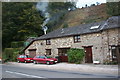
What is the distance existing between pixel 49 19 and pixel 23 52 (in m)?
20.4

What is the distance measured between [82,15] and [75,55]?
102 ft

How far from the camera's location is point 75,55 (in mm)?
22922

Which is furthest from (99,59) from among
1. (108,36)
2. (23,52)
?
(23,52)

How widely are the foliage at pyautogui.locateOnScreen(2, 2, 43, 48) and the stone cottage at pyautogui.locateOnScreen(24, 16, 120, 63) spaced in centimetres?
1391

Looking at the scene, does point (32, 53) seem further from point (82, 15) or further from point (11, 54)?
point (82, 15)

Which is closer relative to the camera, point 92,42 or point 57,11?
point 92,42

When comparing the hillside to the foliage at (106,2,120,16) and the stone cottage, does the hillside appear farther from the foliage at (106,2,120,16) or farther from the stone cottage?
the stone cottage

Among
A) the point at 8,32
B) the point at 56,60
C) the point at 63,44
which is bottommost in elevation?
the point at 56,60

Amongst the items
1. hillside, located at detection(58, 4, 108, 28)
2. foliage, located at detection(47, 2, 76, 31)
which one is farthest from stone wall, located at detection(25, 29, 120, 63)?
foliage, located at detection(47, 2, 76, 31)

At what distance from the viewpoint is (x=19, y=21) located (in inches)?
1650

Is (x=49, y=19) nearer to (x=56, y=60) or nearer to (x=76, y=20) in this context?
(x=76, y=20)

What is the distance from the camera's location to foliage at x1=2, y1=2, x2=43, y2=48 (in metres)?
40.5

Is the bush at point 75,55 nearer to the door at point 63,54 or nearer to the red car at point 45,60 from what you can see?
the door at point 63,54

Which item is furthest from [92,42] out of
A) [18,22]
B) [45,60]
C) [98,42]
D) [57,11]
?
[57,11]
